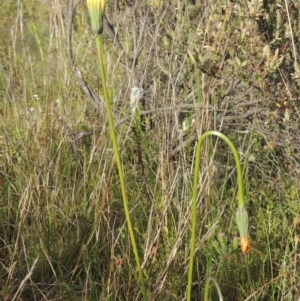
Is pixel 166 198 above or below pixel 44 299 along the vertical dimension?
above

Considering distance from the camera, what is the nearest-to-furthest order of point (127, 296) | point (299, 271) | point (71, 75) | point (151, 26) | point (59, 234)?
point (127, 296) → point (299, 271) → point (59, 234) → point (151, 26) → point (71, 75)

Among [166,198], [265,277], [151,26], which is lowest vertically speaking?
[265,277]

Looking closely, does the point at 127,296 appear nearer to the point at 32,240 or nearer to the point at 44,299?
the point at 44,299

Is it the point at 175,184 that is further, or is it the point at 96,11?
the point at 175,184

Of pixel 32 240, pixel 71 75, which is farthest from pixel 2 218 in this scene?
pixel 71 75

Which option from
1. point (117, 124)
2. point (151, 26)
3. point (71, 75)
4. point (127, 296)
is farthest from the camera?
point (71, 75)

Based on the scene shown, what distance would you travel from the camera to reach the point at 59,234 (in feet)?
5.90

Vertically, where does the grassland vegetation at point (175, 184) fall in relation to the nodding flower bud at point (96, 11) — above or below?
below

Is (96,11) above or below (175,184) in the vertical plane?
above

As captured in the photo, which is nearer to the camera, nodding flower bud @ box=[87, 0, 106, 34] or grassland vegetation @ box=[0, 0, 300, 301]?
nodding flower bud @ box=[87, 0, 106, 34]

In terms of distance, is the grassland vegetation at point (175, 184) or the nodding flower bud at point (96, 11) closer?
the nodding flower bud at point (96, 11)

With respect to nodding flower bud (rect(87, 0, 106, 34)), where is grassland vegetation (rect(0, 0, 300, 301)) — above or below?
below

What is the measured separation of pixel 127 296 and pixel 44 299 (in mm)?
219

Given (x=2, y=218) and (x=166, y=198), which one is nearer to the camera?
(x=166, y=198)
